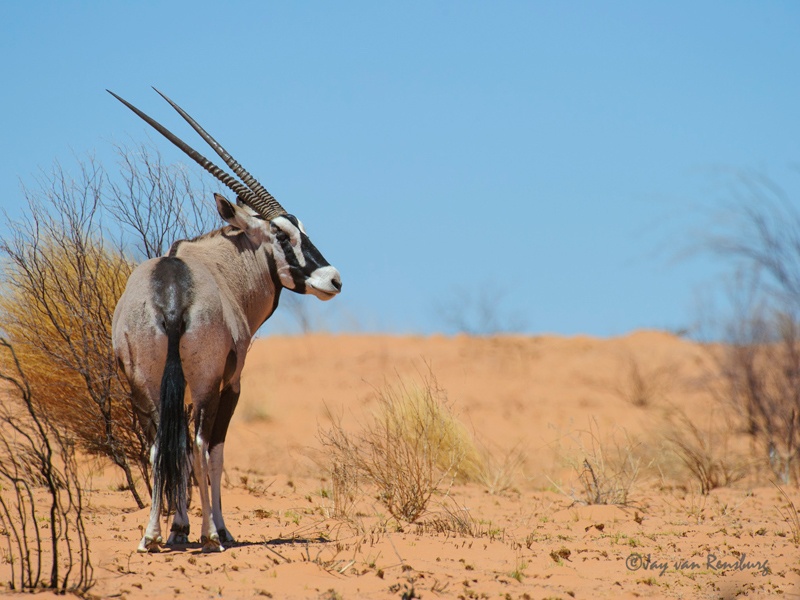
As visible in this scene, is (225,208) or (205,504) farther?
(225,208)

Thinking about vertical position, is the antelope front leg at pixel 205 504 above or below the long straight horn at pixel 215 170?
below

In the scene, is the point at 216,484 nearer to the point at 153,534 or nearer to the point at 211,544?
the point at 211,544

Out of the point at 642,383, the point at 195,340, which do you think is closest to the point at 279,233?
the point at 195,340

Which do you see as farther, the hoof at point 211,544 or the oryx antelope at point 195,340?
the hoof at point 211,544

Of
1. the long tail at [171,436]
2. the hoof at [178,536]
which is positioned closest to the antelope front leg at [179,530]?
the hoof at [178,536]

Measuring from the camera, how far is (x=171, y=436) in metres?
5.98

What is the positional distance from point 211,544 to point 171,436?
767 mm

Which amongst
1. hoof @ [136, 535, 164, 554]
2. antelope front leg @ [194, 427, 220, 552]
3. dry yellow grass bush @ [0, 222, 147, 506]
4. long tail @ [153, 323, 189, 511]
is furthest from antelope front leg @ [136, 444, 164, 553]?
dry yellow grass bush @ [0, 222, 147, 506]

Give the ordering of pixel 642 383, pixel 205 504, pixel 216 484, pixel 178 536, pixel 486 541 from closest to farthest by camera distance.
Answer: pixel 205 504 < pixel 178 536 < pixel 216 484 < pixel 486 541 < pixel 642 383

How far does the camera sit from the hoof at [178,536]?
254 inches

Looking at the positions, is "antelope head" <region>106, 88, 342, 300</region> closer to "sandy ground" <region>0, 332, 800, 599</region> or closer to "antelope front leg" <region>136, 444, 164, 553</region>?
"sandy ground" <region>0, 332, 800, 599</region>

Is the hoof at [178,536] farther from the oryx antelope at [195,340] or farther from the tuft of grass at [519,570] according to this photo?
the tuft of grass at [519,570]

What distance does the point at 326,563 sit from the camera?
5770 mm

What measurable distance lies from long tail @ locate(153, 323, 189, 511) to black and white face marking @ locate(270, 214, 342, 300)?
4.57 ft
